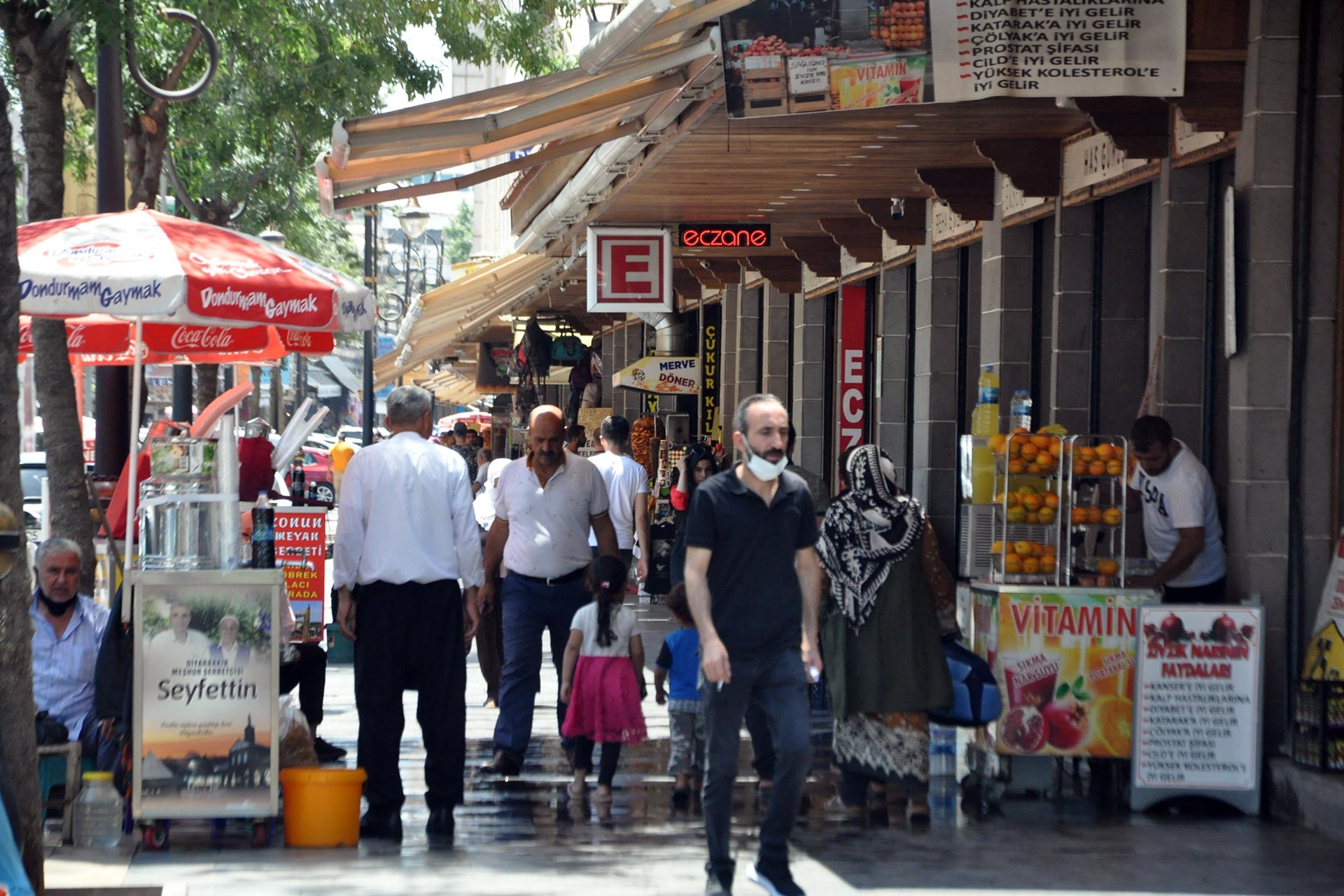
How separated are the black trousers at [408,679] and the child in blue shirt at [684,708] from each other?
100 cm

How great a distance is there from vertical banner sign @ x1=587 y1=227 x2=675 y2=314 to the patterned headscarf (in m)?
6.95

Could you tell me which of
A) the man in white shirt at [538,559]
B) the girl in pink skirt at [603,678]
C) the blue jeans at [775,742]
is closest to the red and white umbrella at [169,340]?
the man in white shirt at [538,559]

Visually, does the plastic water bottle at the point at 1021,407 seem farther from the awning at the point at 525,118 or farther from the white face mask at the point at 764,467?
the white face mask at the point at 764,467

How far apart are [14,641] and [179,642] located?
1.37m

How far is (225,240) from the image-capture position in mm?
7934

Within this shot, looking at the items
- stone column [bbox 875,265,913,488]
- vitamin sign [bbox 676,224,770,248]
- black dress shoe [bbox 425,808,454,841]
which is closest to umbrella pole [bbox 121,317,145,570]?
black dress shoe [bbox 425,808,454,841]

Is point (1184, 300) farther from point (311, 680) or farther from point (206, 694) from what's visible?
point (206, 694)

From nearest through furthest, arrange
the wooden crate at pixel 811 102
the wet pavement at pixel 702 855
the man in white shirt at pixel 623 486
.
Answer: the wet pavement at pixel 702 855 → the wooden crate at pixel 811 102 → the man in white shirt at pixel 623 486

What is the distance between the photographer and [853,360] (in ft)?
56.3

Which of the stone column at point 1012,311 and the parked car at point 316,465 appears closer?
the stone column at point 1012,311

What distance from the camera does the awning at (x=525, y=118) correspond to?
8.77 metres

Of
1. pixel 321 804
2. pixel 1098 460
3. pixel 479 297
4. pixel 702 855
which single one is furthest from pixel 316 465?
pixel 702 855

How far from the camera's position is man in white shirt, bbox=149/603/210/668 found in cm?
710

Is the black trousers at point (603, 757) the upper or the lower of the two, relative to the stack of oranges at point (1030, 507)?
lower
